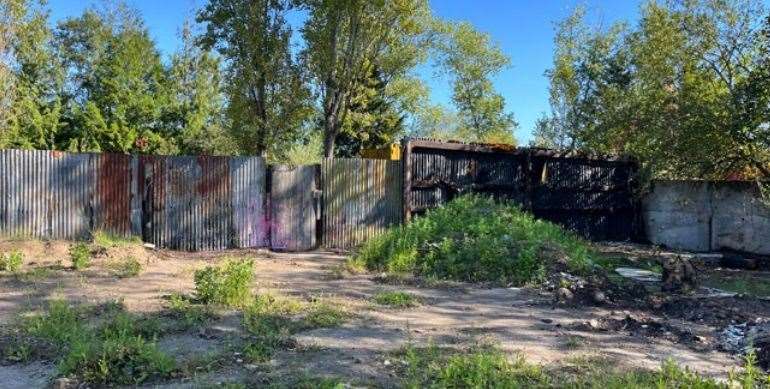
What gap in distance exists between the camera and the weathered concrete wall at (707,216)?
12.0 m

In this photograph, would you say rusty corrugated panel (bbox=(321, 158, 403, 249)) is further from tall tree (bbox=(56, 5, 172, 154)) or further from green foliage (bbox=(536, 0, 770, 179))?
tall tree (bbox=(56, 5, 172, 154))

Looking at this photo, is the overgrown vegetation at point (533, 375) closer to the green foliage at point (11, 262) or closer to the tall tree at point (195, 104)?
the green foliage at point (11, 262)

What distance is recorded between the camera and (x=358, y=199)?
1157 cm

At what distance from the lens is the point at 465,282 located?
7.70m

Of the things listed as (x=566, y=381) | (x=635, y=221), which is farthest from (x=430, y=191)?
(x=566, y=381)

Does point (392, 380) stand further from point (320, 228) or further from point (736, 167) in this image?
point (736, 167)

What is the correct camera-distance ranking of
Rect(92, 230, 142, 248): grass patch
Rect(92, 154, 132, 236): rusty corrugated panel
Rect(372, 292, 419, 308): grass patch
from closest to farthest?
Rect(372, 292, 419, 308): grass patch
Rect(92, 230, 142, 248): grass patch
Rect(92, 154, 132, 236): rusty corrugated panel

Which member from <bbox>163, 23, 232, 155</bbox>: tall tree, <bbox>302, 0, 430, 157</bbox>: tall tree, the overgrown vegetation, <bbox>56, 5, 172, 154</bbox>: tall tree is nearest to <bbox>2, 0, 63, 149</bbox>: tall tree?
<bbox>56, 5, 172, 154</bbox>: tall tree

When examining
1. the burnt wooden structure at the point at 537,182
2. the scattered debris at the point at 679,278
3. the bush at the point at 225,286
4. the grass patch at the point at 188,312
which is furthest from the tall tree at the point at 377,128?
the grass patch at the point at 188,312

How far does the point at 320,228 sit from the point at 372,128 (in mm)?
11947

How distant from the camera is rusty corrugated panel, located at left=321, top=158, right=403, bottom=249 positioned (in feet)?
37.2

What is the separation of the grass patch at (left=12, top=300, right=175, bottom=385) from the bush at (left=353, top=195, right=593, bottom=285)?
416 centimetres

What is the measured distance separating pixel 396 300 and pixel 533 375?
99.0 inches

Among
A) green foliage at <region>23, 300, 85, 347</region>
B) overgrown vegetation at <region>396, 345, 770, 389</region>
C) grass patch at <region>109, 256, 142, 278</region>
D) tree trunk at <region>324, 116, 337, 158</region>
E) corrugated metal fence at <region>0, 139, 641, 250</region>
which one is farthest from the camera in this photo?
tree trunk at <region>324, 116, 337, 158</region>
